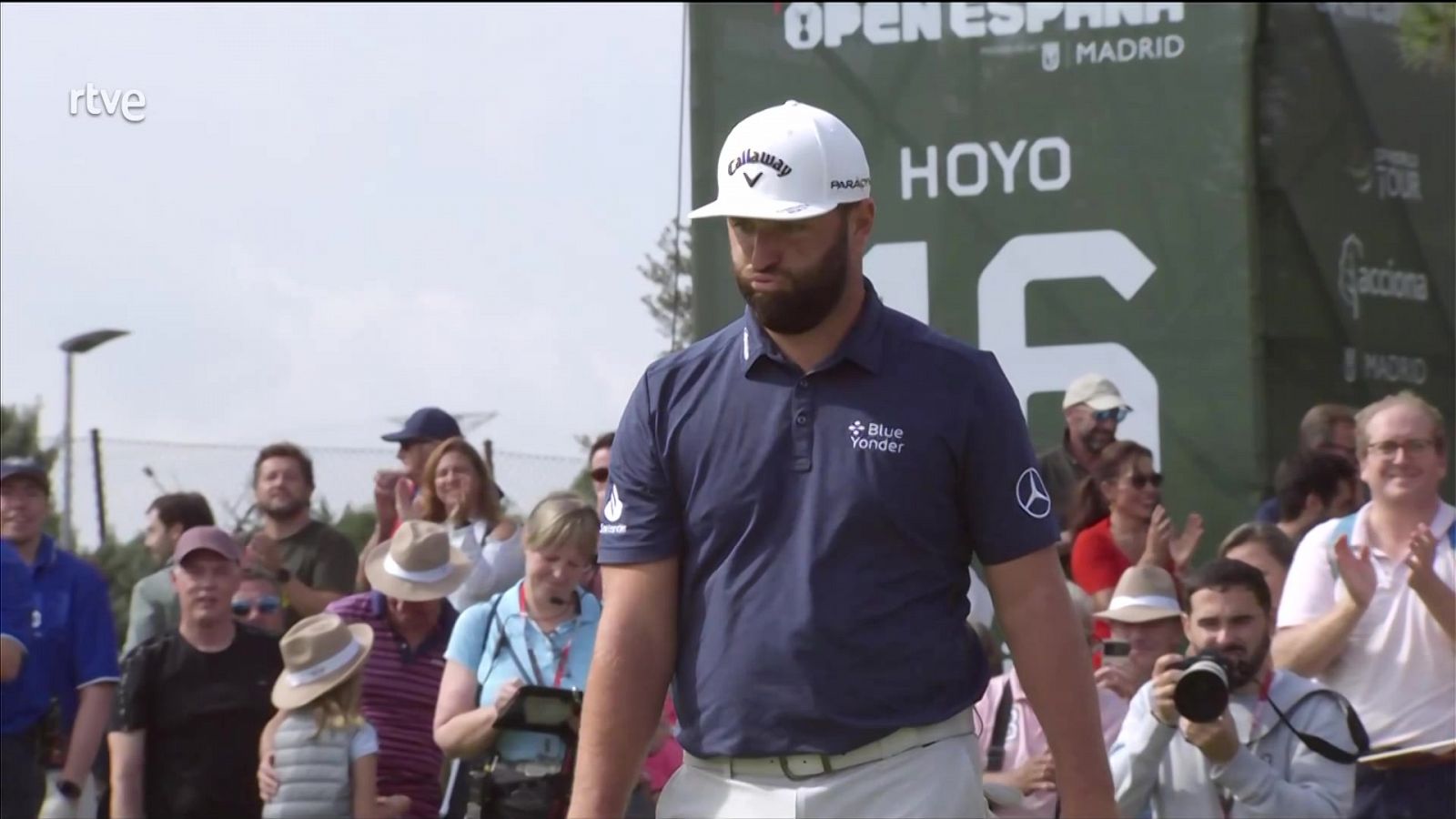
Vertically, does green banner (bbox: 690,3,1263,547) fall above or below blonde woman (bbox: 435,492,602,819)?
above

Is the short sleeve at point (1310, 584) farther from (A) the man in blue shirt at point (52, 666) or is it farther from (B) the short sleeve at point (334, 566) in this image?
(A) the man in blue shirt at point (52, 666)

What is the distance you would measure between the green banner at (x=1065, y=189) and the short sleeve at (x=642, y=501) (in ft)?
19.8

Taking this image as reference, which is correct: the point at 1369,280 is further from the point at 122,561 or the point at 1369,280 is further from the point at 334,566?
the point at 122,561

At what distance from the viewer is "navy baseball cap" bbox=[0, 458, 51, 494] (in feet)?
28.0

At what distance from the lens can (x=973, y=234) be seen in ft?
34.6

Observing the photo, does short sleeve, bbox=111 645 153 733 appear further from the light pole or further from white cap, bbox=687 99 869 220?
white cap, bbox=687 99 869 220

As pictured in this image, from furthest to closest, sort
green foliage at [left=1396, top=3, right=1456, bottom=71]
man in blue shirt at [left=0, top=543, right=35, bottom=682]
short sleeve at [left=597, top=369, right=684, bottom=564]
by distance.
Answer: green foliage at [left=1396, top=3, right=1456, bottom=71] → man in blue shirt at [left=0, top=543, right=35, bottom=682] → short sleeve at [left=597, top=369, right=684, bottom=564]

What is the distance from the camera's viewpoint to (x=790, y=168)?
4.23 meters

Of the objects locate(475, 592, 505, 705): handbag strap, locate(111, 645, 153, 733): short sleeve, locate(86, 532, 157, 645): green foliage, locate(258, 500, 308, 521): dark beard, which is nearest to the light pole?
locate(86, 532, 157, 645): green foliage

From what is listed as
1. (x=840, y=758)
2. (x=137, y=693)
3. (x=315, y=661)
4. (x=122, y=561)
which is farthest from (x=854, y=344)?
(x=122, y=561)

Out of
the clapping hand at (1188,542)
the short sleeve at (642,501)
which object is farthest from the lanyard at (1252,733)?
the short sleeve at (642,501)

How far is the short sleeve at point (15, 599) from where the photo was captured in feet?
26.9

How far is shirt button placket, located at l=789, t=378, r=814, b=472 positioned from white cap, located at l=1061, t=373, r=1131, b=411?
5608 millimetres

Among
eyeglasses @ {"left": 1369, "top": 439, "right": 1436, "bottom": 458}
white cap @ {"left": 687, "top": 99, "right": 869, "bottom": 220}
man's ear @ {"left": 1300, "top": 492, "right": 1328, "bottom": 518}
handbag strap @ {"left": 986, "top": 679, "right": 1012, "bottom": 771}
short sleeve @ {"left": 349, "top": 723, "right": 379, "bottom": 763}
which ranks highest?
white cap @ {"left": 687, "top": 99, "right": 869, "bottom": 220}
